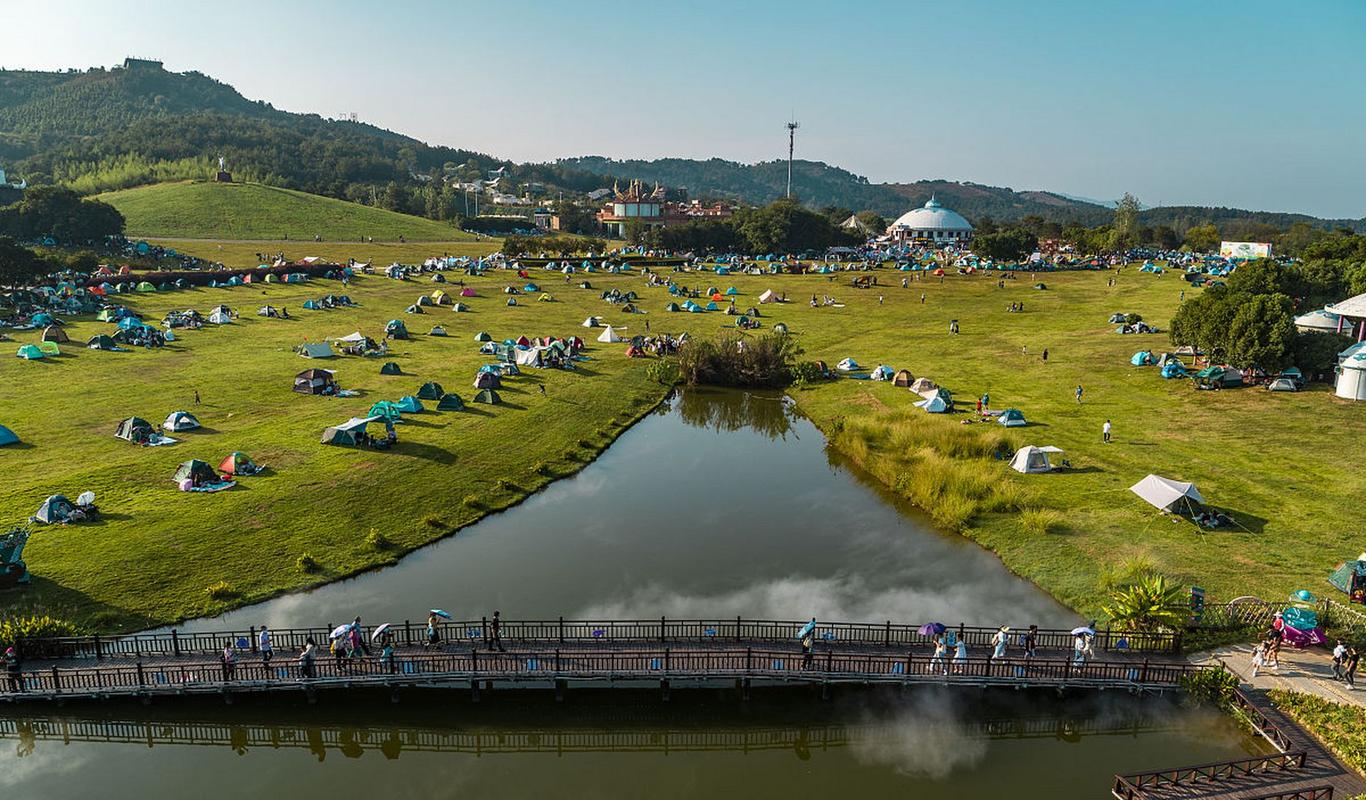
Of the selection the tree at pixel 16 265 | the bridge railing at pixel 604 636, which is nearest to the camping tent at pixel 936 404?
the bridge railing at pixel 604 636

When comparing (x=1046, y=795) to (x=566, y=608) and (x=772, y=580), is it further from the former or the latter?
(x=566, y=608)

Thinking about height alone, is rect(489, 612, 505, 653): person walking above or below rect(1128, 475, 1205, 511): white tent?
below

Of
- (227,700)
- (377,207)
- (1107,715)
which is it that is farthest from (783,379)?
(377,207)

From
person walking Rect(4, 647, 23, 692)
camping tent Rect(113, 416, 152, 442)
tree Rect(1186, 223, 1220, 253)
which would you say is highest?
tree Rect(1186, 223, 1220, 253)

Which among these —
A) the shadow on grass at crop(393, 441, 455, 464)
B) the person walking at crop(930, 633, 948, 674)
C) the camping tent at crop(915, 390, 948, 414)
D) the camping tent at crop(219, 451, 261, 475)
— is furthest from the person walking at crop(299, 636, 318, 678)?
the camping tent at crop(915, 390, 948, 414)

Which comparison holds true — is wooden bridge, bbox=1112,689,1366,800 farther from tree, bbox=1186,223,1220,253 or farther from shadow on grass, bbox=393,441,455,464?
tree, bbox=1186,223,1220,253

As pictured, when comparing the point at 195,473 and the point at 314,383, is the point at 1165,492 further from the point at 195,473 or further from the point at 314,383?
the point at 314,383

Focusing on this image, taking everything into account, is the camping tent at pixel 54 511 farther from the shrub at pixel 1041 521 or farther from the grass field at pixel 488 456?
the shrub at pixel 1041 521
